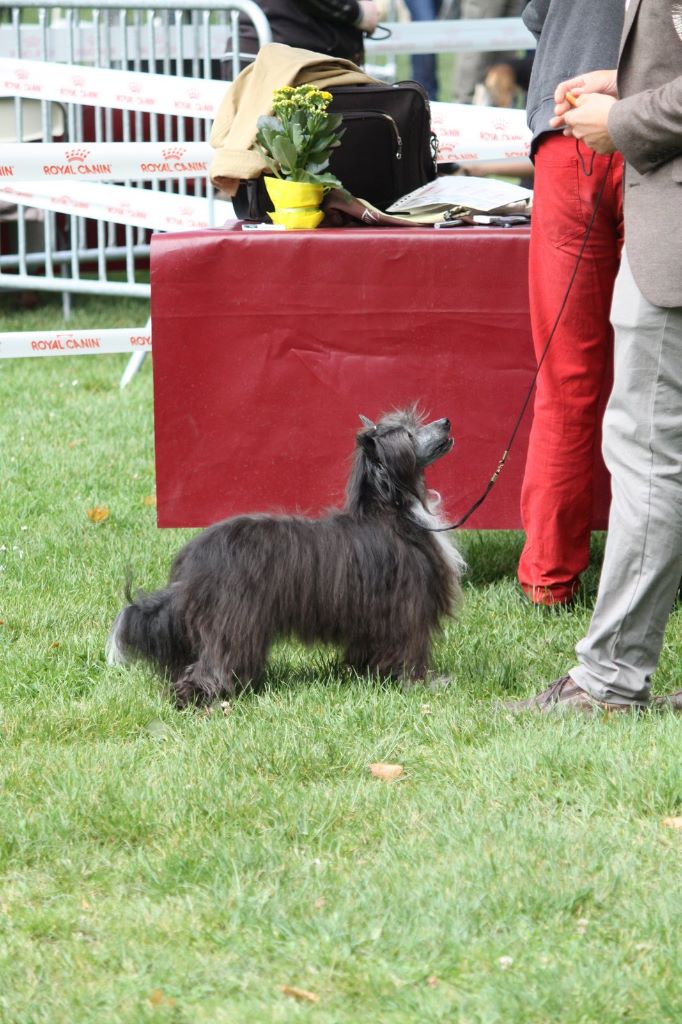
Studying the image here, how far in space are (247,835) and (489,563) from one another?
2.29 m

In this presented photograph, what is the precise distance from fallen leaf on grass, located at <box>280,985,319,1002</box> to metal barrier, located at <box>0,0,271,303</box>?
4.45 meters

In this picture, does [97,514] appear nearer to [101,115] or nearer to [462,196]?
[462,196]

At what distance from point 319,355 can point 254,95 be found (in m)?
0.94

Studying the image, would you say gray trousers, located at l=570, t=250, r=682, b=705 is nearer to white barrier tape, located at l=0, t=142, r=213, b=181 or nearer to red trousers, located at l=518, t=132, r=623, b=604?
red trousers, located at l=518, t=132, r=623, b=604

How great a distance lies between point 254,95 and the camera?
4.64m

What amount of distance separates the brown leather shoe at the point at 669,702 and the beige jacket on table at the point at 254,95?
216 centimetres

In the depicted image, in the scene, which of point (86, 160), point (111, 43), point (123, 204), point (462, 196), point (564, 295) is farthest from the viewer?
point (111, 43)

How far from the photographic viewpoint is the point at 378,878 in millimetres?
2752

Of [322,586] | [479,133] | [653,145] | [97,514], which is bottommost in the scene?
[97,514]

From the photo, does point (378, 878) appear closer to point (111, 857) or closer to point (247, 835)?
point (247, 835)

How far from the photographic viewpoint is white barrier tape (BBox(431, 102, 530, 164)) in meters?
6.64

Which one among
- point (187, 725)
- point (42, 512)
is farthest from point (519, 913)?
point (42, 512)

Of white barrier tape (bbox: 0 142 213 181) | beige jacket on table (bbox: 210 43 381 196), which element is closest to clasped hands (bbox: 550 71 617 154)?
beige jacket on table (bbox: 210 43 381 196)

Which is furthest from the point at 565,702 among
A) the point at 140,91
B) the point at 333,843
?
the point at 140,91
